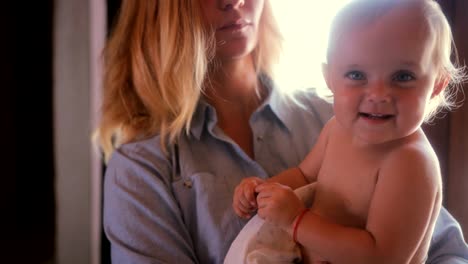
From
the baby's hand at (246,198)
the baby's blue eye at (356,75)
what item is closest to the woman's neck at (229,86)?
the baby's hand at (246,198)

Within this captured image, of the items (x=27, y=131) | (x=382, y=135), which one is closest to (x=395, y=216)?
(x=382, y=135)

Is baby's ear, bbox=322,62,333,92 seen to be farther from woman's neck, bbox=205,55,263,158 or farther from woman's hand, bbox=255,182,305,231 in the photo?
woman's neck, bbox=205,55,263,158

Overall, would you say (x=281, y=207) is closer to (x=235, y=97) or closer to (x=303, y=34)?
(x=235, y=97)

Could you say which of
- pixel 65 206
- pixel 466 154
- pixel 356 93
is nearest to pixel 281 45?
pixel 466 154

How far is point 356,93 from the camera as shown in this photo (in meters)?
0.90

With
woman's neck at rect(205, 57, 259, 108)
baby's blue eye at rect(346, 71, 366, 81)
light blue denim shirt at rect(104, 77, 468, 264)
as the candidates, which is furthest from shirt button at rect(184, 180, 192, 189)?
baby's blue eye at rect(346, 71, 366, 81)

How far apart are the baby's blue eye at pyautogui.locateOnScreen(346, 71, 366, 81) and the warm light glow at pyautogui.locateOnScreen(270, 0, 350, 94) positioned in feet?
2.06

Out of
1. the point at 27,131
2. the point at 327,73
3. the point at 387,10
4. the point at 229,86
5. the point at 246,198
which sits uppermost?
the point at 387,10

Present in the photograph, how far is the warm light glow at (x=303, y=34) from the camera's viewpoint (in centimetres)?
159

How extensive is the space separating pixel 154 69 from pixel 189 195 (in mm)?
329

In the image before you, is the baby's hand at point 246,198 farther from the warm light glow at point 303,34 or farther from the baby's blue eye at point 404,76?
the warm light glow at point 303,34

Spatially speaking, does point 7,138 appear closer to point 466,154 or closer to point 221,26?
point 221,26

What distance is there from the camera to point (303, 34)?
5.53ft

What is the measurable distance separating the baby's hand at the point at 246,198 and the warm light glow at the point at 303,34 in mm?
561
